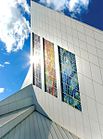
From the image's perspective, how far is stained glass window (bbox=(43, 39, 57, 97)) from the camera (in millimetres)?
17312

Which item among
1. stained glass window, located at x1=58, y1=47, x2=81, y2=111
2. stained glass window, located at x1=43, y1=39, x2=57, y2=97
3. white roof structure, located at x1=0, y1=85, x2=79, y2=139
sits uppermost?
stained glass window, located at x1=58, y1=47, x2=81, y2=111

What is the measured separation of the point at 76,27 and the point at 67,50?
4.45 feet

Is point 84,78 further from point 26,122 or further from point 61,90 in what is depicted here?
point 26,122

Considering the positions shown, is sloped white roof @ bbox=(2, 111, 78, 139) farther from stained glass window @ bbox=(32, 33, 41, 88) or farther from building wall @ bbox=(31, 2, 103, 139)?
stained glass window @ bbox=(32, 33, 41, 88)

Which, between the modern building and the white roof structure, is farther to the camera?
the white roof structure

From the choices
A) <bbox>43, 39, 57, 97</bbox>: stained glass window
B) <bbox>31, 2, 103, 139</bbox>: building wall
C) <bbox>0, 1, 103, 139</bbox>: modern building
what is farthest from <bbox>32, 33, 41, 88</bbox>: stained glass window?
<bbox>31, 2, 103, 139</bbox>: building wall

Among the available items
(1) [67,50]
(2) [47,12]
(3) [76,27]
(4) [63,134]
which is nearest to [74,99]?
(4) [63,134]

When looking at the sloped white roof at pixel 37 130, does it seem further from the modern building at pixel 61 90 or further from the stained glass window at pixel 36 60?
the stained glass window at pixel 36 60

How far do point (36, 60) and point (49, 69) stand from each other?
2783 millimetres

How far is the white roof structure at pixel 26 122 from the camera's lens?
14.3 m

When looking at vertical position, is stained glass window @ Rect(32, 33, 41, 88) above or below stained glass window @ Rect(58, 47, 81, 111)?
below

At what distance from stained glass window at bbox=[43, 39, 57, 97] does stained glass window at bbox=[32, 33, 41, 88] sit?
0.90 metres

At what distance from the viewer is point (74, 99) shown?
587 inches

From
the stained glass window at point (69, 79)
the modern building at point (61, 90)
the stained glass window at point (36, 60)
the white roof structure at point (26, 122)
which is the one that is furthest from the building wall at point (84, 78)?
the stained glass window at point (36, 60)
